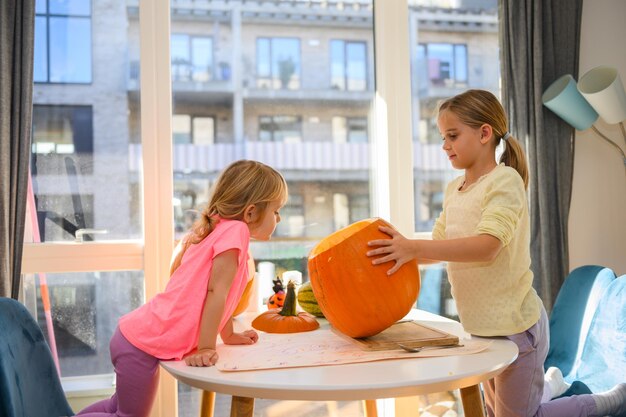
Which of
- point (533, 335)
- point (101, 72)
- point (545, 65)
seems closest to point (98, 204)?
point (101, 72)

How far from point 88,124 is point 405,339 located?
1795mm

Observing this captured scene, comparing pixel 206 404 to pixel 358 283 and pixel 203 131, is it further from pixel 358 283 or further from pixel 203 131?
pixel 203 131

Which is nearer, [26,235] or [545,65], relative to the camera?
[26,235]

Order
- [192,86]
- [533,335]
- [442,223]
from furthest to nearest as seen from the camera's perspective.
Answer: [192,86], [442,223], [533,335]

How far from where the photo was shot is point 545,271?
8.41 ft

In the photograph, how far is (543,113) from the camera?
262cm

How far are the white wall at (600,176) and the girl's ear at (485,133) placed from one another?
1370mm

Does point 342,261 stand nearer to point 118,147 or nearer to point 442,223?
point 442,223

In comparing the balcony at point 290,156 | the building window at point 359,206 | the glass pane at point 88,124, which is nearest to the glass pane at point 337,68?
the balcony at point 290,156

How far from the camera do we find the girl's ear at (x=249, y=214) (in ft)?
5.08

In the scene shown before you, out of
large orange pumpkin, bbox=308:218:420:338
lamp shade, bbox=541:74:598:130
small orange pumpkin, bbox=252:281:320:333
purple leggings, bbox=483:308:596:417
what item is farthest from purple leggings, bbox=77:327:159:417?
lamp shade, bbox=541:74:598:130

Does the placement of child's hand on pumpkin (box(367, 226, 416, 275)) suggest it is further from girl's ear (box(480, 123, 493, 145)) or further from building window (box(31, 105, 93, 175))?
building window (box(31, 105, 93, 175))

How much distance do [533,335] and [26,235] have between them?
2.03m

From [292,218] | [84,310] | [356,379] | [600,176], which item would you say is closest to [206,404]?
[356,379]
